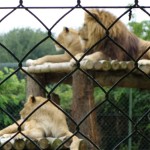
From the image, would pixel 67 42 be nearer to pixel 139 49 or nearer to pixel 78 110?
pixel 139 49

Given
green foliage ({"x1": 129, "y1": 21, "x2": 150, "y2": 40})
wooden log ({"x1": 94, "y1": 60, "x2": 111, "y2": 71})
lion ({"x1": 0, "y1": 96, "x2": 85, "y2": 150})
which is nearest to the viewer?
lion ({"x1": 0, "y1": 96, "x2": 85, "y2": 150})

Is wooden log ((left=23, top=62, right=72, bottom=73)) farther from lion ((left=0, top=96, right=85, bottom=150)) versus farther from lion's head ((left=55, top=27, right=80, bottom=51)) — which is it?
lion's head ((left=55, top=27, right=80, bottom=51))

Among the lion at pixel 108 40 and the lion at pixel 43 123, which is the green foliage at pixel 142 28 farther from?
the lion at pixel 43 123

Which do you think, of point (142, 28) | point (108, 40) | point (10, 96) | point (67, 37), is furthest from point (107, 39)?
point (142, 28)

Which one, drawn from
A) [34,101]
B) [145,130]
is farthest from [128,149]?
[34,101]

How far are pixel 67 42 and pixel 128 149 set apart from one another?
1715mm

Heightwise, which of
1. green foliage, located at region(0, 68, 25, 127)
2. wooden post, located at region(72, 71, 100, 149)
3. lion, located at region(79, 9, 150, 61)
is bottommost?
green foliage, located at region(0, 68, 25, 127)

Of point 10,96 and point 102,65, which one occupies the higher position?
point 102,65

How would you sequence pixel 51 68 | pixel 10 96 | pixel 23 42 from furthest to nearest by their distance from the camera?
pixel 23 42 → pixel 10 96 → pixel 51 68

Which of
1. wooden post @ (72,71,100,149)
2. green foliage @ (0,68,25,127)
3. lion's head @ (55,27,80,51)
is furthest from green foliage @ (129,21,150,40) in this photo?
wooden post @ (72,71,100,149)

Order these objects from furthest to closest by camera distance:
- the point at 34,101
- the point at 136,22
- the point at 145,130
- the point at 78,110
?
the point at 136,22, the point at 145,130, the point at 78,110, the point at 34,101

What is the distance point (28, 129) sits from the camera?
4398 millimetres

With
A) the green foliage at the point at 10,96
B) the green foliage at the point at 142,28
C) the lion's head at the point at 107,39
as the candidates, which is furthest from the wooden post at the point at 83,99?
the green foliage at the point at 142,28

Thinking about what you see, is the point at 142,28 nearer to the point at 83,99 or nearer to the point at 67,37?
the point at 67,37
